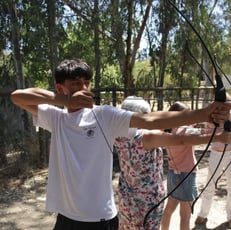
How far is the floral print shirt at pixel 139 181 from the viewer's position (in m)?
2.04

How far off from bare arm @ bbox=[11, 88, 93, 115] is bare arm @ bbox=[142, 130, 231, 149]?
1.76 feet

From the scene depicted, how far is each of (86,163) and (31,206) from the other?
8.66 ft

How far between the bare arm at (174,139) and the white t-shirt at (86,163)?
1.09ft

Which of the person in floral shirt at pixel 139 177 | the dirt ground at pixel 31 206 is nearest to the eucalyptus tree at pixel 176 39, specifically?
the dirt ground at pixel 31 206

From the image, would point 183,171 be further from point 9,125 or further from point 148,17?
point 148,17

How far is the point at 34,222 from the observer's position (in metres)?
3.52

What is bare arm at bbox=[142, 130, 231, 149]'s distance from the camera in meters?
1.65

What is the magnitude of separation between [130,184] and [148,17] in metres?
6.03

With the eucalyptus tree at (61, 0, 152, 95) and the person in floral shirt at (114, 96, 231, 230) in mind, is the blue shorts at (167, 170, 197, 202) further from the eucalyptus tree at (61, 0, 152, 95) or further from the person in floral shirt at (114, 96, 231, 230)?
the eucalyptus tree at (61, 0, 152, 95)

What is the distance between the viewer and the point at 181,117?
1313 mm

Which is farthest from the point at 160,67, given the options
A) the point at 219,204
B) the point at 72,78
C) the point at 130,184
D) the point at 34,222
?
the point at 72,78

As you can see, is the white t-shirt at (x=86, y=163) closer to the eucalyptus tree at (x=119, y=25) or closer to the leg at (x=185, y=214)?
the leg at (x=185, y=214)

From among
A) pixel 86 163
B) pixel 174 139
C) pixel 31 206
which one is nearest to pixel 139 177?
pixel 174 139

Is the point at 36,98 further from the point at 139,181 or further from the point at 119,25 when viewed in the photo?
the point at 119,25
